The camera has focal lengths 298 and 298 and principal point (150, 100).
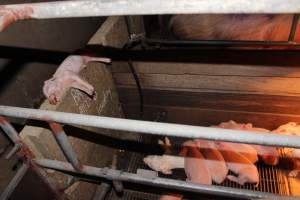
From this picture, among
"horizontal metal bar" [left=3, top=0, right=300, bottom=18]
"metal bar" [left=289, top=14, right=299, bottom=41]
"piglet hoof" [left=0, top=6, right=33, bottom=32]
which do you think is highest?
"metal bar" [left=289, top=14, right=299, bottom=41]

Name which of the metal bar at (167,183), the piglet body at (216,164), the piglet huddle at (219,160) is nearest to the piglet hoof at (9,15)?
the metal bar at (167,183)

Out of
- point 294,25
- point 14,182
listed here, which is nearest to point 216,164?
point 294,25

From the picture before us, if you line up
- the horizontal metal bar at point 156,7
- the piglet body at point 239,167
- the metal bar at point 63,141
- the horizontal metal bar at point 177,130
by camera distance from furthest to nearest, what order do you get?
1. the piglet body at point 239,167
2. the metal bar at point 63,141
3. the horizontal metal bar at point 177,130
4. the horizontal metal bar at point 156,7

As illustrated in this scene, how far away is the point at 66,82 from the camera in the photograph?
3203 mm

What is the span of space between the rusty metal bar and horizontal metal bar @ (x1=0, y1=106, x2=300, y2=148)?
628 millimetres

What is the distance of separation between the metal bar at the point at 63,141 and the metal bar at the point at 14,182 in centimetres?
60

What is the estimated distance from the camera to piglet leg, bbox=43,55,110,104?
3096 mm

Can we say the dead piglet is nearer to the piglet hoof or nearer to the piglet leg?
the piglet leg

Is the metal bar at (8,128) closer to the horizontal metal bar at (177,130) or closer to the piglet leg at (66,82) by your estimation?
the horizontal metal bar at (177,130)

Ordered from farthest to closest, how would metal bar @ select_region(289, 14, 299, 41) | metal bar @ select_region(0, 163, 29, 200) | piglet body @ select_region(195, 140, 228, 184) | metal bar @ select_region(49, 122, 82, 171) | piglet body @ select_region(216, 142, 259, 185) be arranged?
piglet body @ select_region(195, 140, 228, 184), piglet body @ select_region(216, 142, 259, 185), metal bar @ select_region(289, 14, 299, 41), metal bar @ select_region(0, 163, 29, 200), metal bar @ select_region(49, 122, 82, 171)

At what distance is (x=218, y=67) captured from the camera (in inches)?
149

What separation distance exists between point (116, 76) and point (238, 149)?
195cm

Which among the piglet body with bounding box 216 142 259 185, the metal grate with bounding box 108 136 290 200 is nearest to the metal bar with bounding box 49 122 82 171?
the metal grate with bounding box 108 136 290 200

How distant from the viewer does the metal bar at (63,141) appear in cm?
208
